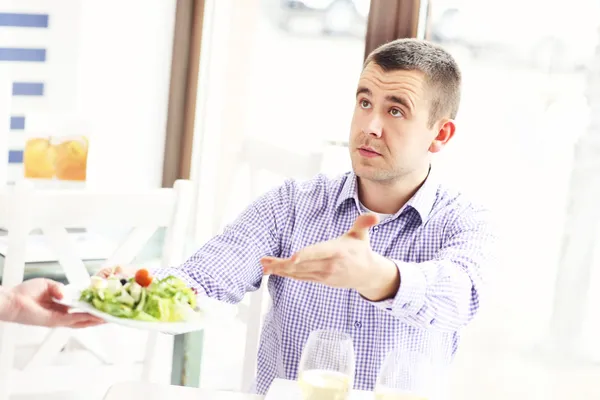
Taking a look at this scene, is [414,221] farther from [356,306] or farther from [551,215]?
[551,215]

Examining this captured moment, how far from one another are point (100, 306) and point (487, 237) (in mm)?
796

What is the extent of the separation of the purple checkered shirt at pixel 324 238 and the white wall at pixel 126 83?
2414mm

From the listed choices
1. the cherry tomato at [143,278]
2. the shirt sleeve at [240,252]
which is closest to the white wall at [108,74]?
the shirt sleeve at [240,252]

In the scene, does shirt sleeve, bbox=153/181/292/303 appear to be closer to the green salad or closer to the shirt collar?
the shirt collar

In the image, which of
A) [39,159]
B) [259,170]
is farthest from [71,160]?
[259,170]

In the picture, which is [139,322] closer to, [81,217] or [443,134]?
[81,217]

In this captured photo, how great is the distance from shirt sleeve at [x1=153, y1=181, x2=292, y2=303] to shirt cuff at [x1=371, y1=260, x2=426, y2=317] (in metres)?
0.47

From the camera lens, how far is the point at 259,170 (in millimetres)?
2924

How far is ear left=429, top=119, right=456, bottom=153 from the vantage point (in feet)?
6.29

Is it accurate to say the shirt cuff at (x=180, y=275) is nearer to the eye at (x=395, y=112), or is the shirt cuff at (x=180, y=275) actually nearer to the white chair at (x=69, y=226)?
the white chair at (x=69, y=226)

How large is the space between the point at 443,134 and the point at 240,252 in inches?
19.9

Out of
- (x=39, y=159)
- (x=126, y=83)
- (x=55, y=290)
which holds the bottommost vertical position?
(x=55, y=290)

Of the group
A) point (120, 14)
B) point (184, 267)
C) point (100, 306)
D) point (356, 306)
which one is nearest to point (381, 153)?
point (356, 306)

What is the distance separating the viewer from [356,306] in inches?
72.0
